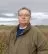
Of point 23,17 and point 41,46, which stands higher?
point 23,17

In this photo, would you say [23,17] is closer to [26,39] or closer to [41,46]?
[26,39]

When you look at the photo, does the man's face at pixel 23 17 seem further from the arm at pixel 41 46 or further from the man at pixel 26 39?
the arm at pixel 41 46

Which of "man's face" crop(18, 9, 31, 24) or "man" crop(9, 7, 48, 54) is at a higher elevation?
"man's face" crop(18, 9, 31, 24)

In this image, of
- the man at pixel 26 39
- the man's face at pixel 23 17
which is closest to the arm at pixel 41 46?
the man at pixel 26 39

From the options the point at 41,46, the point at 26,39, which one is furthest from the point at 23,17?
the point at 41,46

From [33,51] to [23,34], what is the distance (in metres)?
0.26

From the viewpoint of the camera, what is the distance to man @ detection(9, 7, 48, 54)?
3.30 m

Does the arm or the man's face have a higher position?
the man's face

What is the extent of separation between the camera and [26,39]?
3316 millimetres

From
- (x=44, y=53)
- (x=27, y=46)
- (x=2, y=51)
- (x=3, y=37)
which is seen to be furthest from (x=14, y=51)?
(x=3, y=37)

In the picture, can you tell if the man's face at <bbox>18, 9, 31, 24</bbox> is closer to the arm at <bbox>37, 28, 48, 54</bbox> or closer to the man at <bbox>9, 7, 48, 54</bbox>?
the man at <bbox>9, 7, 48, 54</bbox>

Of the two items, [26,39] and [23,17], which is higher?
[23,17]

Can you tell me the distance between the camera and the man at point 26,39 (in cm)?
330

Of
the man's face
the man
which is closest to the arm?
the man
